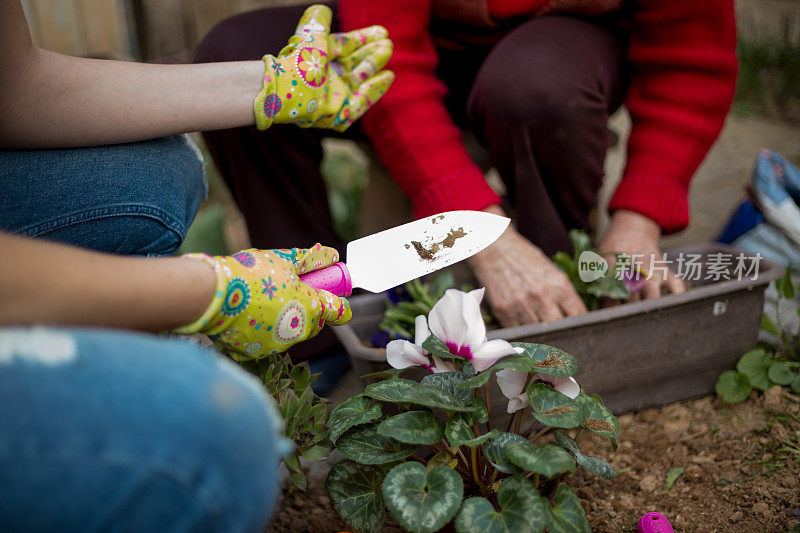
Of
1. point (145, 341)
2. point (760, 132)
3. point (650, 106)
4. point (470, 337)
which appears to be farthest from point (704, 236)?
point (145, 341)

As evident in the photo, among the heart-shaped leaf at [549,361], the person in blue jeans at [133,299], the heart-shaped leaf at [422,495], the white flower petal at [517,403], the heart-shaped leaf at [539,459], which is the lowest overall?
the white flower petal at [517,403]

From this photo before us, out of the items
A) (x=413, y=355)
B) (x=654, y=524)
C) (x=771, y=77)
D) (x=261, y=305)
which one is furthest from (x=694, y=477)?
(x=771, y=77)

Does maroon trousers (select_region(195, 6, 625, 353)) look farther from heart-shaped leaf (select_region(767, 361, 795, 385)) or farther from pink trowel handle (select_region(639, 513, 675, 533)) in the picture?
pink trowel handle (select_region(639, 513, 675, 533))

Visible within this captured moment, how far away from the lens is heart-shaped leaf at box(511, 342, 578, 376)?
795mm

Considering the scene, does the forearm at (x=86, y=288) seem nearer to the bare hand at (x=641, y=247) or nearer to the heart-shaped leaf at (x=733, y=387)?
the bare hand at (x=641, y=247)

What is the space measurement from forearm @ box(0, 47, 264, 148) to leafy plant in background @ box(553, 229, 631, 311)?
654 millimetres

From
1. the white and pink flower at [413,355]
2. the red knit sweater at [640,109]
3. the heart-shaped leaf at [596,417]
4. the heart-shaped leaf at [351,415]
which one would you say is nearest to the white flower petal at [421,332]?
the white and pink flower at [413,355]

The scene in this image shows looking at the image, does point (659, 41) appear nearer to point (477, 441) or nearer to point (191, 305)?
point (477, 441)

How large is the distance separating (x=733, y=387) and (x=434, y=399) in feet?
2.39

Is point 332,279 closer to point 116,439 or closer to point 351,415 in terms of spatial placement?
point 351,415

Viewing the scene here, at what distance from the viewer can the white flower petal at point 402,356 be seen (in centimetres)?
87

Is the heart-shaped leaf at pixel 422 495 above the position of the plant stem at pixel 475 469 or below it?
above

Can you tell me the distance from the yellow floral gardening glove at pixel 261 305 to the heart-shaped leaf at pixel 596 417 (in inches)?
13.8

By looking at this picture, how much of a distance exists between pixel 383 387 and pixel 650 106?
3.00 ft
